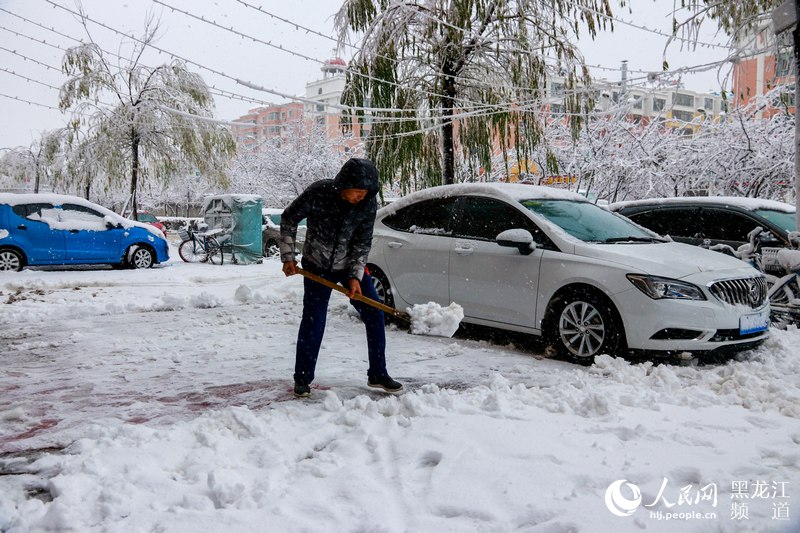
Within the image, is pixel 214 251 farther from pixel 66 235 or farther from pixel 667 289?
pixel 667 289

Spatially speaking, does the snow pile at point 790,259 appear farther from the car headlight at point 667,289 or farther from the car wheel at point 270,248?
the car wheel at point 270,248

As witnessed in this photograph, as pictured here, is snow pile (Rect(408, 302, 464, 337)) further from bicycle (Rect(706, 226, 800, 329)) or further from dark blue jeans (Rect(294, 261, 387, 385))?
bicycle (Rect(706, 226, 800, 329))

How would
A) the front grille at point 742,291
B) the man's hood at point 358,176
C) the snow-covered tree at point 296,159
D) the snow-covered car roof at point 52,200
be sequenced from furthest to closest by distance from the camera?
1. the snow-covered tree at point 296,159
2. the snow-covered car roof at point 52,200
3. the front grille at point 742,291
4. the man's hood at point 358,176

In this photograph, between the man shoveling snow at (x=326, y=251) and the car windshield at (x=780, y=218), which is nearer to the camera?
the man shoveling snow at (x=326, y=251)

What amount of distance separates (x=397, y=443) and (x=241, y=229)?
1319cm

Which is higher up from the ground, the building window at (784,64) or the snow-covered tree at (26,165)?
the snow-covered tree at (26,165)

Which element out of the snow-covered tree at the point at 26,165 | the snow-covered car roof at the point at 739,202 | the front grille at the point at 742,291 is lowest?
the front grille at the point at 742,291

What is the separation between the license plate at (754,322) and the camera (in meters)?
5.42

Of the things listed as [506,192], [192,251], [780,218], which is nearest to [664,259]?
[506,192]

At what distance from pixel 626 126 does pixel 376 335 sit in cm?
1988

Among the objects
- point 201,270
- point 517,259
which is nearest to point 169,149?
point 201,270

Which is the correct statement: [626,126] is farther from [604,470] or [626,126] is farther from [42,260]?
[604,470]

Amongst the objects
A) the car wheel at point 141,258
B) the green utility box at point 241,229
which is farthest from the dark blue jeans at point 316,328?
the green utility box at point 241,229

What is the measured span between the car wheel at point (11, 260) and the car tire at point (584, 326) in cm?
1154
